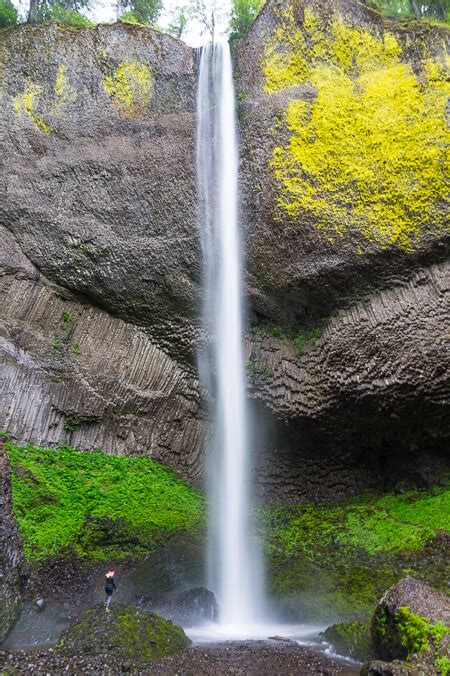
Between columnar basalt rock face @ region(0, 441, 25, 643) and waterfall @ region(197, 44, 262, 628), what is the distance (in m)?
4.00

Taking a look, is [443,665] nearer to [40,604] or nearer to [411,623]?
[411,623]

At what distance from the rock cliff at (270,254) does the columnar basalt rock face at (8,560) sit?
310cm

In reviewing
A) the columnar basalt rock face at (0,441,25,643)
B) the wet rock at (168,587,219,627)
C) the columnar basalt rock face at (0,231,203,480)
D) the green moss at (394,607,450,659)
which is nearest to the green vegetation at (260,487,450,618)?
the wet rock at (168,587,219,627)

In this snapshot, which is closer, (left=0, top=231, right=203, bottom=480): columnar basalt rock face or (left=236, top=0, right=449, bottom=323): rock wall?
(left=0, top=231, right=203, bottom=480): columnar basalt rock face

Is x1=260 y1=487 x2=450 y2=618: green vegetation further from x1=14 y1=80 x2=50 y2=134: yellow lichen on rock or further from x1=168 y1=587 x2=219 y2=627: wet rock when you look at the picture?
x1=14 y1=80 x2=50 y2=134: yellow lichen on rock

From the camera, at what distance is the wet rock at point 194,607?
775 centimetres

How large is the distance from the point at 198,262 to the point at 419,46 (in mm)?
6970

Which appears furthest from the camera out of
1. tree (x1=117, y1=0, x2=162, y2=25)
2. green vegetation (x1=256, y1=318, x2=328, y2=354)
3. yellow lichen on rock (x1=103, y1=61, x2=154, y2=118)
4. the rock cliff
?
tree (x1=117, y1=0, x2=162, y2=25)

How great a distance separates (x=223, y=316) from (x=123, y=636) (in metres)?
6.85

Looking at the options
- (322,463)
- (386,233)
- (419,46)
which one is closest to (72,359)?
(322,463)

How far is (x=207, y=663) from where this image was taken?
5.67 m

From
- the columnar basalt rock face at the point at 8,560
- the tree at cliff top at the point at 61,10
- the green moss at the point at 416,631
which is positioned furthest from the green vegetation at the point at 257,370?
Result: the tree at cliff top at the point at 61,10

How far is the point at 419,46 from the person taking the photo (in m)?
11.6

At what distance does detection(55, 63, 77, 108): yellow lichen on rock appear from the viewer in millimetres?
12281
